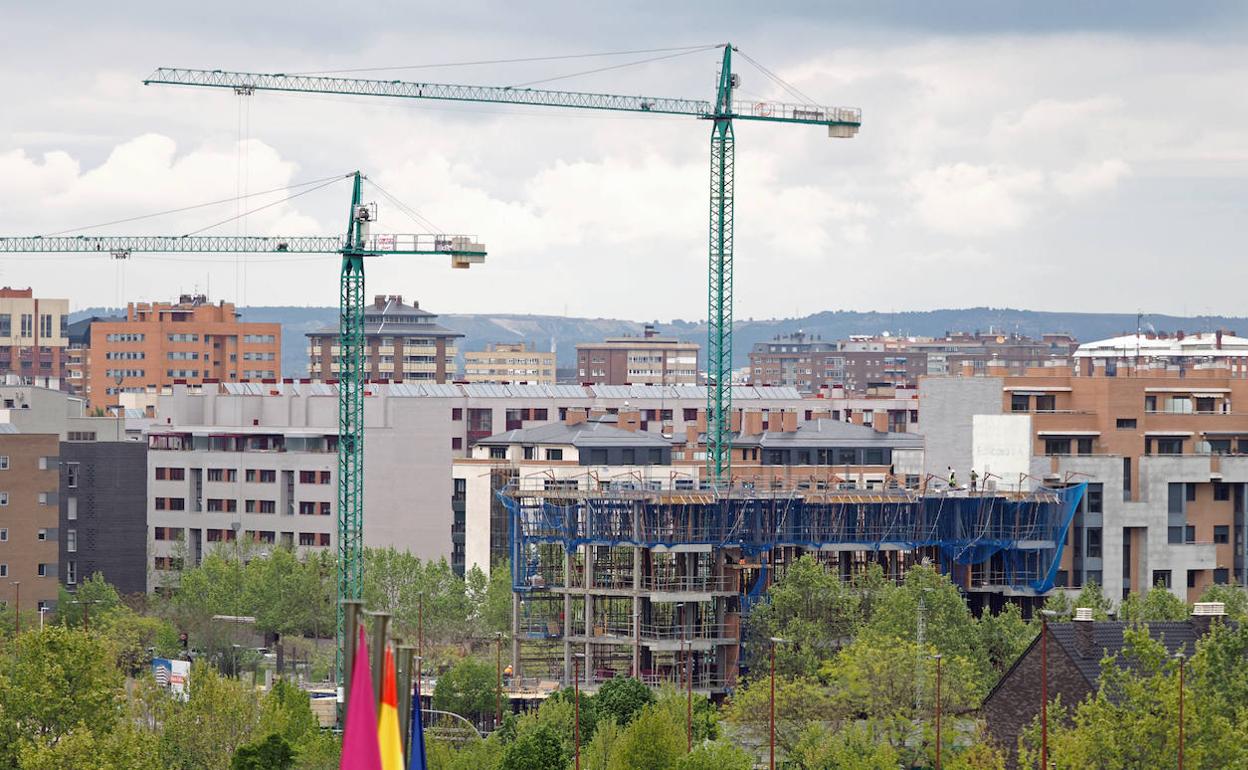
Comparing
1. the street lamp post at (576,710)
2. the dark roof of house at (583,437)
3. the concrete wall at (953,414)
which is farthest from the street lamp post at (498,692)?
the dark roof of house at (583,437)

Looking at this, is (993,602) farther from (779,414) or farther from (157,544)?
(157,544)

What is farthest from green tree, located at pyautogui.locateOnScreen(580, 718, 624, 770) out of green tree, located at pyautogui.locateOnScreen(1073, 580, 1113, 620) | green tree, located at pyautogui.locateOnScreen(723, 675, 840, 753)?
green tree, located at pyautogui.locateOnScreen(1073, 580, 1113, 620)

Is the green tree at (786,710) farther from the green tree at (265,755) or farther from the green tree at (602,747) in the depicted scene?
the green tree at (265,755)

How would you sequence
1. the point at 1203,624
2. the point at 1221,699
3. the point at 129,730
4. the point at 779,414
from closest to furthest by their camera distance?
1. the point at 1221,699
2. the point at 129,730
3. the point at 1203,624
4. the point at 779,414

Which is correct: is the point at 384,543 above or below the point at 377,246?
below

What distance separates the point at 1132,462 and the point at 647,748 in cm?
6918

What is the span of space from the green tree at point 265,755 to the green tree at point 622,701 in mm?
17907

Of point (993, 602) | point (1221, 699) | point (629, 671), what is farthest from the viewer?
point (993, 602)

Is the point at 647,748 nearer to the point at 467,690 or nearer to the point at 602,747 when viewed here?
the point at 602,747

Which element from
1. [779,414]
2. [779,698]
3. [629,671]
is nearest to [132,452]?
[779,414]

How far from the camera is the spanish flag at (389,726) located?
36.1 metres

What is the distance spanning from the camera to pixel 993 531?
133500 millimetres

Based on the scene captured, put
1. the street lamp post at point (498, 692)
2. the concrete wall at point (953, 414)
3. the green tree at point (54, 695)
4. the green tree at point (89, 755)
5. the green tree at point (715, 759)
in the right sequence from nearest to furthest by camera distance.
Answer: the green tree at point (715, 759)
the green tree at point (89, 755)
the green tree at point (54, 695)
the street lamp post at point (498, 692)
the concrete wall at point (953, 414)

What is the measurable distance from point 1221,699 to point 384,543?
11237cm
